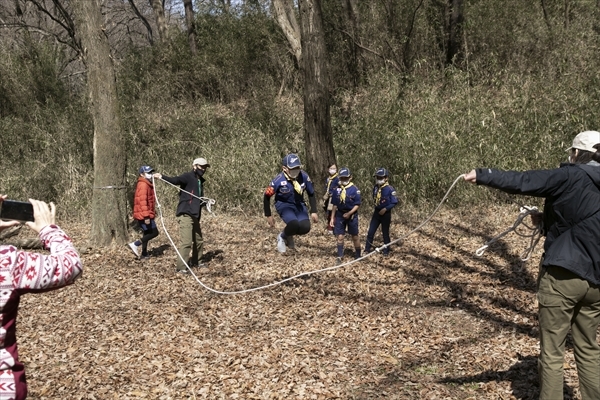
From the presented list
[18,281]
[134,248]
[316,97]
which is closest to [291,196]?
[134,248]

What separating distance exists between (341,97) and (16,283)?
17.3 meters

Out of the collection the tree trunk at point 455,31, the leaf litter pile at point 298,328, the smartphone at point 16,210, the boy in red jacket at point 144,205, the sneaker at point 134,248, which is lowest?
the leaf litter pile at point 298,328

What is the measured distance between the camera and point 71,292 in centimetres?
859

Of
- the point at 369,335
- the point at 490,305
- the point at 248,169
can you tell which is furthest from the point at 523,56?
the point at 369,335

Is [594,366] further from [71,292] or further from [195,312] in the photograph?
[71,292]

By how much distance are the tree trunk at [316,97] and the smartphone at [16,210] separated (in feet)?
35.9

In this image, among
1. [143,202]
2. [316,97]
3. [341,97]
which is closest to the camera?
[143,202]

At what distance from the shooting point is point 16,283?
246 cm

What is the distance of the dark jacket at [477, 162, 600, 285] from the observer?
3.82m

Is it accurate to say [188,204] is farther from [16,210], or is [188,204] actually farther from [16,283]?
[16,283]

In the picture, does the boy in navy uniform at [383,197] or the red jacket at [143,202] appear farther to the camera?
the red jacket at [143,202]

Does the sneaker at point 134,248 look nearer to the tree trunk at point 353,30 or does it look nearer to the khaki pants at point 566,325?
the khaki pants at point 566,325

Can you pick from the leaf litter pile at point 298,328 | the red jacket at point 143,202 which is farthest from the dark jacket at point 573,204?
the red jacket at point 143,202

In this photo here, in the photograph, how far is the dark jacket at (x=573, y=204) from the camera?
3816mm
